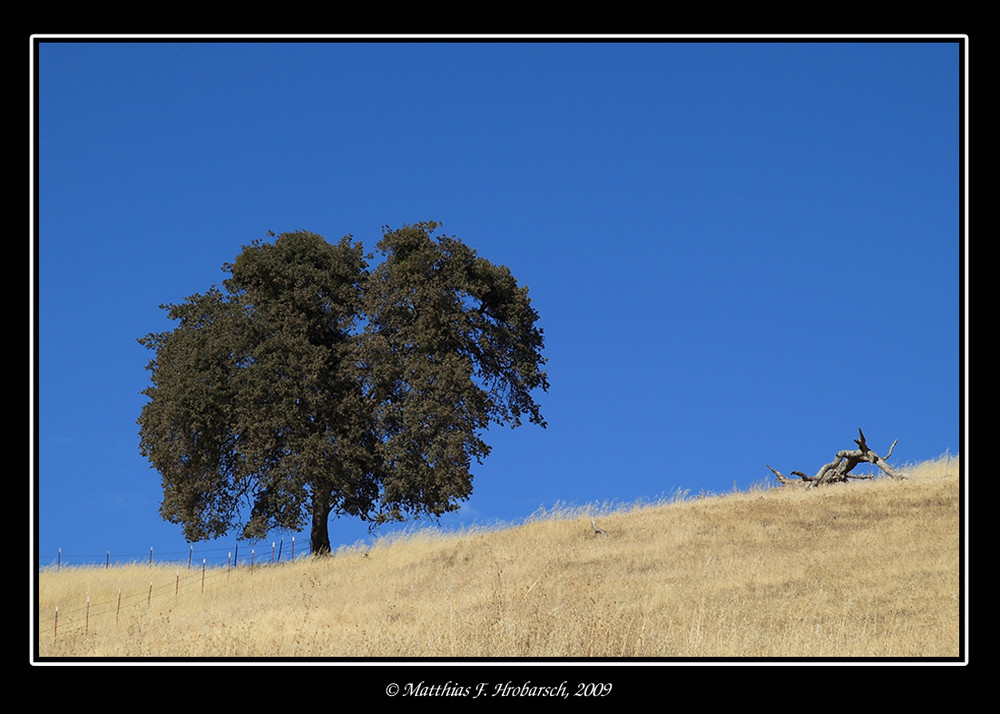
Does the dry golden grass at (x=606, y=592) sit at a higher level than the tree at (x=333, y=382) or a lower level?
lower

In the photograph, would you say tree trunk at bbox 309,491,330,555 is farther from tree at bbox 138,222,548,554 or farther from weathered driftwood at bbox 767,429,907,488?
weathered driftwood at bbox 767,429,907,488

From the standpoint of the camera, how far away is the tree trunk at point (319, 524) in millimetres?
32625

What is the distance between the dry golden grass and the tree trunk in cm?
176

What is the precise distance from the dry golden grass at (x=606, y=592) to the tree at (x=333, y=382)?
253 centimetres

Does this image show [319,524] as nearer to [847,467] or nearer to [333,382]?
[333,382]

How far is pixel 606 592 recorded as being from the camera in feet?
71.4

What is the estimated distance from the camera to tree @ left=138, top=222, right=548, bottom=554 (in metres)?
30.8

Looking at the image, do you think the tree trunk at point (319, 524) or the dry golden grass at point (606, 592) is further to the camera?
the tree trunk at point (319, 524)

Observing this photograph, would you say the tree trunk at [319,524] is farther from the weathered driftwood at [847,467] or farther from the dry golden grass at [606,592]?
the weathered driftwood at [847,467]

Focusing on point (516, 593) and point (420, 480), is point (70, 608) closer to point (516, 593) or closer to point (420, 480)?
point (420, 480)

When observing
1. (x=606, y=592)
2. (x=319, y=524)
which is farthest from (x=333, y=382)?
(x=606, y=592)

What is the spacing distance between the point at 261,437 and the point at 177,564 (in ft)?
24.4

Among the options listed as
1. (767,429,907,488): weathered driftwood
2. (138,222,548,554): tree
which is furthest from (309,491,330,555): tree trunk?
(767,429,907,488): weathered driftwood

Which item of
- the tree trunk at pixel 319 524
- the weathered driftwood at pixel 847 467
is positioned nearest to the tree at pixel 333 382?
the tree trunk at pixel 319 524
